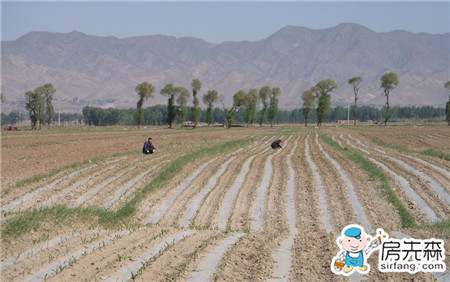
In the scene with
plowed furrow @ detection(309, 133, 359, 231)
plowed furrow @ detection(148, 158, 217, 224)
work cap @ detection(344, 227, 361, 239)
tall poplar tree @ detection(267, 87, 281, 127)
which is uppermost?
tall poplar tree @ detection(267, 87, 281, 127)

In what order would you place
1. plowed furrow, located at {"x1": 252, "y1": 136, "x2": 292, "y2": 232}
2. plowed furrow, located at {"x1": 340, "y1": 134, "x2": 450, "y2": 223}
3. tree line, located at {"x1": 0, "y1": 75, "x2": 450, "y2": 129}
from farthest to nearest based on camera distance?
1. tree line, located at {"x1": 0, "y1": 75, "x2": 450, "y2": 129}
2. plowed furrow, located at {"x1": 340, "y1": 134, "x2": 450, "y2": 223}
3. plowed furrow, located at {"x1": 252, "y1": 136, "x2": 292, "y2": 232}

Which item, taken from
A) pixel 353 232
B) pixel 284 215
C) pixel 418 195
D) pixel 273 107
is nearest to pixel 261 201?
pixel 284 215

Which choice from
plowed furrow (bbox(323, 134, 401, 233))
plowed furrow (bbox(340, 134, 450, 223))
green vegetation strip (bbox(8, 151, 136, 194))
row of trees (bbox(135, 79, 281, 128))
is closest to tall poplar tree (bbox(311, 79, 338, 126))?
row of trees (bbox(135, 79, 281, 128))

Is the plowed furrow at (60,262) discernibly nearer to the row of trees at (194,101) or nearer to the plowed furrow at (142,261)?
the plowed furrow at (142,261)

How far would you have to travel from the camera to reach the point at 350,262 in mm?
7734

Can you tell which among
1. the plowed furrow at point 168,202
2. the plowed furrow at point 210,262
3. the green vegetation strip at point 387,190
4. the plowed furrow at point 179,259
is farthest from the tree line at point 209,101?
the plowed furrow at point 210,262

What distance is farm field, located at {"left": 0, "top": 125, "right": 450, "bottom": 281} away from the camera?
854 centimetres

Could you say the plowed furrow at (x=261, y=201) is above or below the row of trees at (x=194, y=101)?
below

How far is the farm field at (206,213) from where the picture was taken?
854 cm

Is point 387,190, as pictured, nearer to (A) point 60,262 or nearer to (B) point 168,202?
(B) point 168,202

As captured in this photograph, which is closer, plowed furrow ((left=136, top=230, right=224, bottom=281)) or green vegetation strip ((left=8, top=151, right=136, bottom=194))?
plowed furrow ((left=136, top=230, right=224, bottom=281))

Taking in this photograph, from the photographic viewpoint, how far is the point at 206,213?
15.3m

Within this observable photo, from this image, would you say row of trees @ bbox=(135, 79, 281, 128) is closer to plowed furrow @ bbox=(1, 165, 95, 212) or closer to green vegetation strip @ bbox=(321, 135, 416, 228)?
plowed furrow @ bbox=(1, 165, 95, 212)

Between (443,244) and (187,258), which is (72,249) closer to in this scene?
(187,258)
